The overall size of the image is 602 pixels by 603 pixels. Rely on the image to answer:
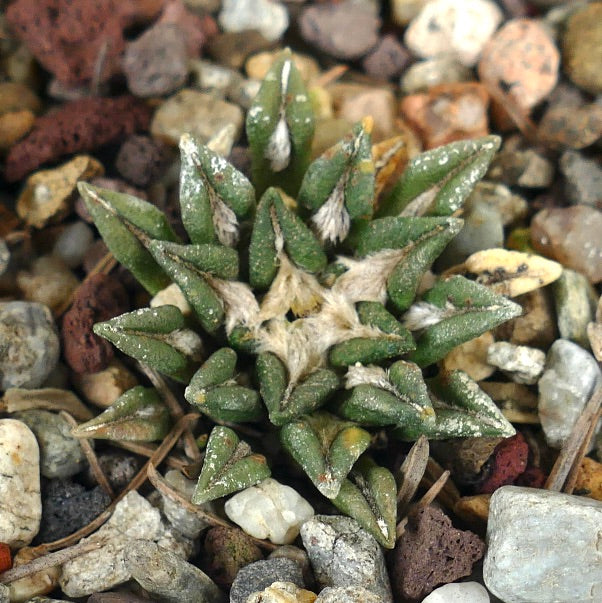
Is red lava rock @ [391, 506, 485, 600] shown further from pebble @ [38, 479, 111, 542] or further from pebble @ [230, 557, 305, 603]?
pebble @ [38, 479, 111, 542]

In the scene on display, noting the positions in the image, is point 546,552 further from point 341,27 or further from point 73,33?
point 73,33

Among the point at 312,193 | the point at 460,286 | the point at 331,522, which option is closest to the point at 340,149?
the point at 312,193

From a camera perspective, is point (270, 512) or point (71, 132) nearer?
point (270, 512)

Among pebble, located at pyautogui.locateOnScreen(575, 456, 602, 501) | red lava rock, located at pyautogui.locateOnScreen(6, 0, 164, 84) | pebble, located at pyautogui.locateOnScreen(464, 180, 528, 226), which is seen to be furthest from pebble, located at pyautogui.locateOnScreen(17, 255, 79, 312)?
pebble, located at pyautogui.locateOnScreen(575, 456, 602, 501)

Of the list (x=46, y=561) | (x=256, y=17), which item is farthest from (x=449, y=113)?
(x=46, y=561)

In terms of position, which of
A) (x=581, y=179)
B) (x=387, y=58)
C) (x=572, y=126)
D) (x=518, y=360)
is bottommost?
(x=518, y=360)

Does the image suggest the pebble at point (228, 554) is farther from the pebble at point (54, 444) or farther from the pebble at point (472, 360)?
the pebble at point (472, 360)

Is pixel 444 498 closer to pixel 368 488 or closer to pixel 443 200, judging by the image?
pixel 368 488
